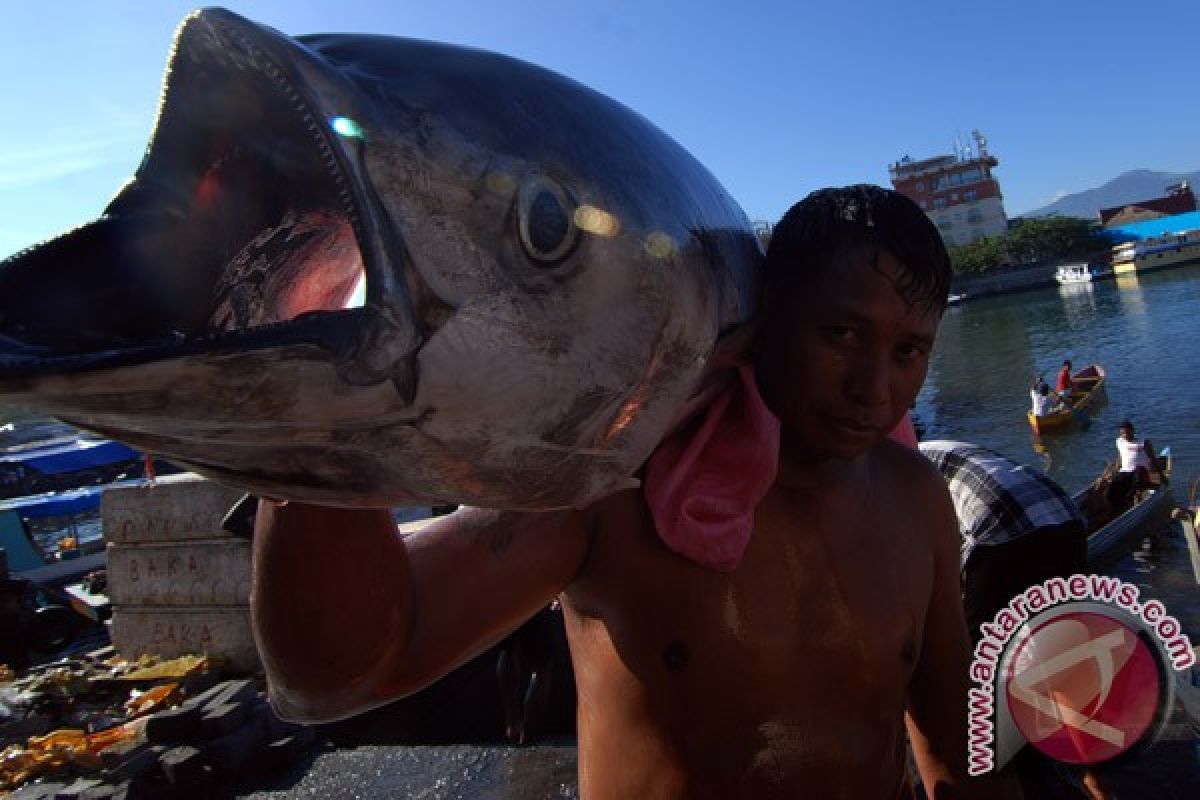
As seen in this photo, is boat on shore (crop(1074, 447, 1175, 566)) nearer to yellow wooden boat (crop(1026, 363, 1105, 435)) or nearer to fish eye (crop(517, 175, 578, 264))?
yellow wooden boat (crop(1026, 363, 1105, 435))

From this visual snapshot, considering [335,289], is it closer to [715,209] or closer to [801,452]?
[715,209]

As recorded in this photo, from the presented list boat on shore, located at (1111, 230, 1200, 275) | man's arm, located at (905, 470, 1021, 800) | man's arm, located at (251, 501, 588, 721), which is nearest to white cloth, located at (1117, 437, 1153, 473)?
man's arm, located at (905, 470, 1021, 800)

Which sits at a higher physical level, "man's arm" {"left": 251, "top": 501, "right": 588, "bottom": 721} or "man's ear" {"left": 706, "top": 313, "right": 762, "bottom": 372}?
"man's ear" {"left": 706, "top": 313, "right": 762, "bottom": 372}

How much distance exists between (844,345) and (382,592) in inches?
40.2

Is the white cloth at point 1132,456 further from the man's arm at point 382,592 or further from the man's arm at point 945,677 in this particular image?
the man's arm at point 382,592

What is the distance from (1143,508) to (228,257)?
44.6 feet

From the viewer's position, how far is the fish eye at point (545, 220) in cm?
84

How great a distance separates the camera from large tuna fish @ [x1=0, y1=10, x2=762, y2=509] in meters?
0.68

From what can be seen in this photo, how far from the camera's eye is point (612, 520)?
67.5 inches

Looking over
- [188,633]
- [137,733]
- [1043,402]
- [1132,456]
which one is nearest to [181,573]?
[188,633]

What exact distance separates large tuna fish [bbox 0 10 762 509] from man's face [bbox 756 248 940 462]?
658 millimetres

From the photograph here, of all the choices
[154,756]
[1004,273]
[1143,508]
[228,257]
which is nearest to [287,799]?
[154,756]

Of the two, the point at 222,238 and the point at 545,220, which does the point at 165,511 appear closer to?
the point at 222,238

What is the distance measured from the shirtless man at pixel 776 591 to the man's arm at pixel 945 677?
7.0 inches
